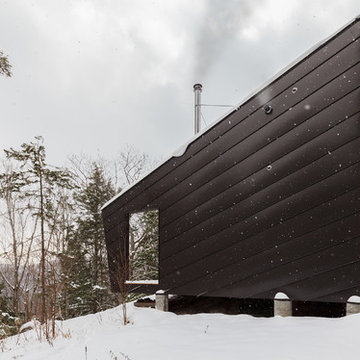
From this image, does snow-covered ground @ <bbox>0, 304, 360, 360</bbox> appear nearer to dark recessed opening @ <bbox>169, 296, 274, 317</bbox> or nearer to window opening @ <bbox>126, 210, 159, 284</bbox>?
dark recessed opening @ <bbox>169, 296, 274, 317</bbox>

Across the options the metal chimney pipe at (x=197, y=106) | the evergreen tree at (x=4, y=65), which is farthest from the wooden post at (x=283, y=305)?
the evergreen tree at (x=4, y=65)

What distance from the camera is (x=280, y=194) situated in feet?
14.1

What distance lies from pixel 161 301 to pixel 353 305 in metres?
3.33

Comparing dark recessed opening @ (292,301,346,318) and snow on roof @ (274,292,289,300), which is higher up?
snow on roof @ (274,292,289,300)

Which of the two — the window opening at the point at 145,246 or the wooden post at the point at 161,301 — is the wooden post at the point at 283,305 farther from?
the window opening at the point at 145,246

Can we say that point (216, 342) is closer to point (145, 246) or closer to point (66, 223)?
point (145, 246)

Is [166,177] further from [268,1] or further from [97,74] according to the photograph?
[97,74]

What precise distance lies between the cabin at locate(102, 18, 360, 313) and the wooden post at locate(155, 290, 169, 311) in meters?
0.08

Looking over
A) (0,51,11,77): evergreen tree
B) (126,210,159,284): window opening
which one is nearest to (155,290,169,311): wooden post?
(0,51,11,77): evergreen tree

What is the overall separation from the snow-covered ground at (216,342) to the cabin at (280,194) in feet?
1.88

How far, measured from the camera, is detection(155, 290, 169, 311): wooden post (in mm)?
5750

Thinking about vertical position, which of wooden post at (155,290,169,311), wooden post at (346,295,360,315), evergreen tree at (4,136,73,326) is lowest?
wooden post at (155,290,169,311)

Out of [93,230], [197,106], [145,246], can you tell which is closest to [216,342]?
[197,106]

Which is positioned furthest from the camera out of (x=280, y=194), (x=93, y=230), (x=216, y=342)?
(x=93, y=230)
